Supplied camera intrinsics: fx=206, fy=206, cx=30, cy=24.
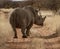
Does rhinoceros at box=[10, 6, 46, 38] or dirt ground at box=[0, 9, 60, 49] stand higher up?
rhinoceros at box=[10, 6, 46, 38]

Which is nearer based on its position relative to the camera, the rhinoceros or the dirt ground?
the dirt ground

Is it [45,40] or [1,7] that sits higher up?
[1,7]

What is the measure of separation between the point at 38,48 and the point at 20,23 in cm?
54

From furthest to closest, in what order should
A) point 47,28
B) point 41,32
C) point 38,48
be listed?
point 47,28
point 41,32
point 38,48

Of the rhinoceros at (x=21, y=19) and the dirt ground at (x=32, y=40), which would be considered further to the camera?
the rhinoceros at (x=21, y=19)

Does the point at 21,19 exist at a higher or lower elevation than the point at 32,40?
higher

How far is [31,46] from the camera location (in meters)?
3.16

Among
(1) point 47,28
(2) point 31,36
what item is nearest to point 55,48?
(2) point 31,36

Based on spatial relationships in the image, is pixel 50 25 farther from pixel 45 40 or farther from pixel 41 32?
pixel 45 40

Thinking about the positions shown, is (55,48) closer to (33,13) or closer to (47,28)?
(33,13)

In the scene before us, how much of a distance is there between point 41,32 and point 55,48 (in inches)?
34.8

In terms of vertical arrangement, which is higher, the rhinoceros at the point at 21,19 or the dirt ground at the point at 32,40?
the rhinoceros at the point at 21,19

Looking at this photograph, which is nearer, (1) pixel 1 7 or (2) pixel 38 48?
(2) pixel 38 48

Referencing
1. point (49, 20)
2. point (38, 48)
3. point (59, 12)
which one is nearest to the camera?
point (38, 48)
